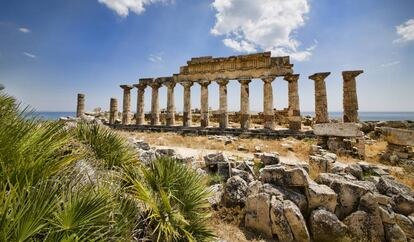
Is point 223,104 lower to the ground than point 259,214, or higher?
higher

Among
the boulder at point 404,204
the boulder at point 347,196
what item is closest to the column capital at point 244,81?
the boulder at point 347,196

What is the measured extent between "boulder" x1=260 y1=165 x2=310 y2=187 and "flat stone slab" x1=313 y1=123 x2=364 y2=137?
7.99 metres

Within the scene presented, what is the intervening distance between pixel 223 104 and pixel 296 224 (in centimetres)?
1654

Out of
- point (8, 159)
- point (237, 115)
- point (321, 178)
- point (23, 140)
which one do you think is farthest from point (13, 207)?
point (237, 115)

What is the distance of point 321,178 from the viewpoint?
18.3 ft

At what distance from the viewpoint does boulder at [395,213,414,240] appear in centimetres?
441

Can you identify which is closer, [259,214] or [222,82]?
[259,214]

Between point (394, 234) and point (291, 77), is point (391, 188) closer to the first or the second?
point (394, 234)

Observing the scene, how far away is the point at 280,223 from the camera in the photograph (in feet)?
13.9

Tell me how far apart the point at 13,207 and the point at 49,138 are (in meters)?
1.13

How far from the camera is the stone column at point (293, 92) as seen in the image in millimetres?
18250

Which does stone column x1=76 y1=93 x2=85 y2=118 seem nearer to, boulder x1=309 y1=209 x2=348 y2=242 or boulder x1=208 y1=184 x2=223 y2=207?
boulder x1=208 y1=184 x2=223 y2=207

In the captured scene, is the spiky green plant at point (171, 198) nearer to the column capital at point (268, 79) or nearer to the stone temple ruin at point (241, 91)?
the stone temple ruin at point (241, 91)

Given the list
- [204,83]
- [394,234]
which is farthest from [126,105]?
[394,234]
